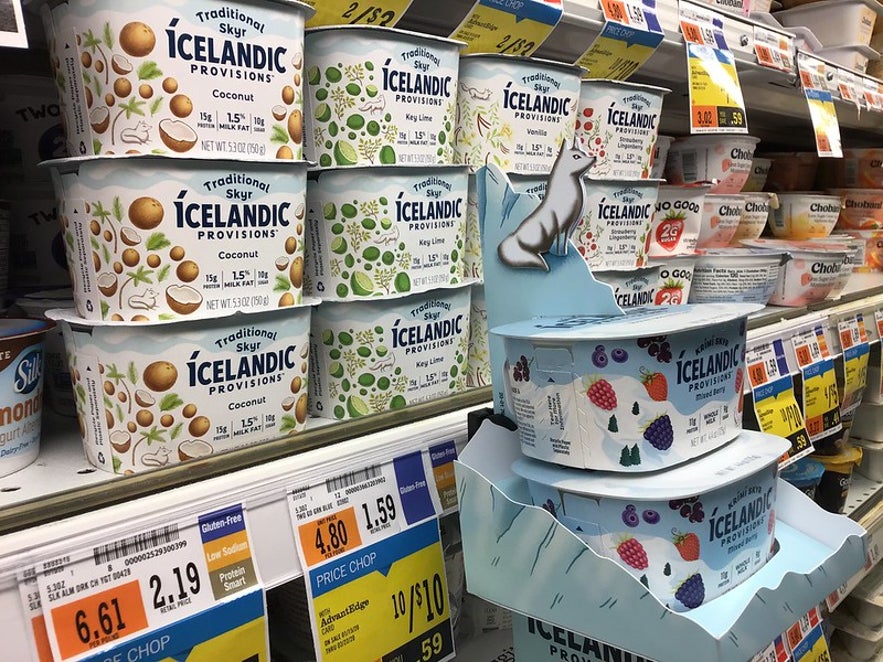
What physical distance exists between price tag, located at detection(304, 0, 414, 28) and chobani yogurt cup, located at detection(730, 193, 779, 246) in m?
1.16

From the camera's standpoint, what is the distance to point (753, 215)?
179 centimetres

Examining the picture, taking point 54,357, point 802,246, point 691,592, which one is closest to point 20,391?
point 54,357

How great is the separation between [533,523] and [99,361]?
44 centimetres

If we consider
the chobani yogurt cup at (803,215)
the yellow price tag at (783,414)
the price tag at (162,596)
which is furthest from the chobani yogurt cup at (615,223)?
the chobani yogurt cup at (803,215)

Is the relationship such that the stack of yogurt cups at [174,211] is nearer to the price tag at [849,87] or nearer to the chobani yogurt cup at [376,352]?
the chobani yogurt cup at [376,352]

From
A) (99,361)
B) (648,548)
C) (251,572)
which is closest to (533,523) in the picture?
(648,548)

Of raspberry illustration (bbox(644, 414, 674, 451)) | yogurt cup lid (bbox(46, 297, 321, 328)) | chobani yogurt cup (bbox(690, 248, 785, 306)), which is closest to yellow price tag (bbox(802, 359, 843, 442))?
chobani yogurt cup (bbox(690, 248, 785, 306))

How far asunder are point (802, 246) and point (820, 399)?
0.43 m

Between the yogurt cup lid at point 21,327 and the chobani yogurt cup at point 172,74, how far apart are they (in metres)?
0.17

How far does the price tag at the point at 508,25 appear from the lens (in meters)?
0.93

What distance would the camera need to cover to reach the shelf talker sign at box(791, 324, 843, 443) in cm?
142

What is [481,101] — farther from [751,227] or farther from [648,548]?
[751,227]

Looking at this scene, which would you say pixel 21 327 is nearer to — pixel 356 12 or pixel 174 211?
pixel 174 211

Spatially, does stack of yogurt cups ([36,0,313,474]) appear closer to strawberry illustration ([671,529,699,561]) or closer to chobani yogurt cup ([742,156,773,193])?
strawberry illustration ([671,529,699,561])
